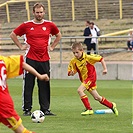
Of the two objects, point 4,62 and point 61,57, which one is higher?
point 4,62

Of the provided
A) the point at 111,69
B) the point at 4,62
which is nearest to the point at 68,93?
the point at 111,69

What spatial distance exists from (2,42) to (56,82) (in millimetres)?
7032

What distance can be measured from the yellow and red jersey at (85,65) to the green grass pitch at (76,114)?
0.80m

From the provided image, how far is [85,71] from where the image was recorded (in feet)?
42.2

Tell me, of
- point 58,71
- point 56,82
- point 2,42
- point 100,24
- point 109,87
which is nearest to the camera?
point 109,87

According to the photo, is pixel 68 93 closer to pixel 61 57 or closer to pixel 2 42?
pixel 61 57

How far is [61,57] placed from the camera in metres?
24.1

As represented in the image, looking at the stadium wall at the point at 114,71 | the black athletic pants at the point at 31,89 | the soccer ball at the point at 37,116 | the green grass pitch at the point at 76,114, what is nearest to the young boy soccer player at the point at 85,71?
the green grass pitch at the point at 76,114

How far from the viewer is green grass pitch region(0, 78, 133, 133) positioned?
1040cm

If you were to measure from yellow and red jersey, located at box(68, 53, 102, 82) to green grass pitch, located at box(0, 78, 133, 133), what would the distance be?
2.63 feet

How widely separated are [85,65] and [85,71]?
137 mm

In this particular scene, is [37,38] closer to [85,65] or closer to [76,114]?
[85,65]

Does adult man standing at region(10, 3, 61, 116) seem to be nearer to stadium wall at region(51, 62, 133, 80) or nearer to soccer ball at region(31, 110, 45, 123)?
soccer ball at region(31, 110, 45, 123)

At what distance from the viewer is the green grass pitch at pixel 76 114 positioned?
34.1 feet
